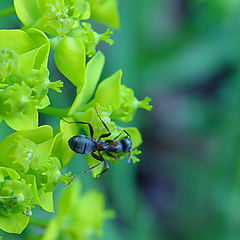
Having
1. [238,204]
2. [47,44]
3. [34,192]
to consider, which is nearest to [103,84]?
[47,44]

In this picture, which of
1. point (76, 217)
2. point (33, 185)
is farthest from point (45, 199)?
point (76, 217)

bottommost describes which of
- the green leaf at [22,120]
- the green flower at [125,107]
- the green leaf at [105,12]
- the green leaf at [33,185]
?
the green leaf at [33,185]

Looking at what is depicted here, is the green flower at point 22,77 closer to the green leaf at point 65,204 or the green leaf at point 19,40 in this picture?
the green leaf at point 19,40

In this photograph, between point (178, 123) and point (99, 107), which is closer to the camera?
point (99, 107)

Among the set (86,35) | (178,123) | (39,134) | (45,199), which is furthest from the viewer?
(178,123)

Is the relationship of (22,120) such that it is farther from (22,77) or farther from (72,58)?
(72,58)

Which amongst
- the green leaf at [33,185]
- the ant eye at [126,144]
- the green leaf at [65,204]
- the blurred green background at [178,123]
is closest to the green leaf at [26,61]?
the green leaf at [33,185]

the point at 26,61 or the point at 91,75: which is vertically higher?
the point at 26,61
